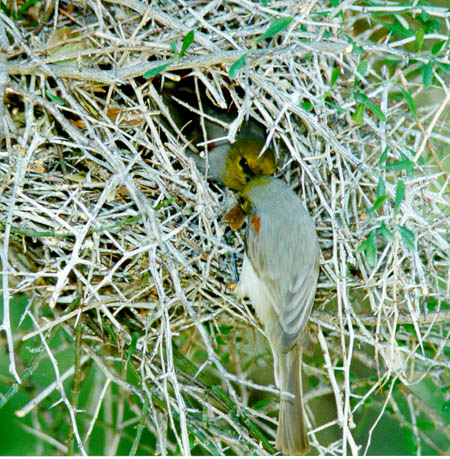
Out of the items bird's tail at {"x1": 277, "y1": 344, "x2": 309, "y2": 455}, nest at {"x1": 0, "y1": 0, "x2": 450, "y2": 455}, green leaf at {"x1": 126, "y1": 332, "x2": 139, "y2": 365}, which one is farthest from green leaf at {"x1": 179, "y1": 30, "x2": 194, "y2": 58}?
bird's tail at {"x1": 277, "y1": 344, "x2": 309, "y2": 455}

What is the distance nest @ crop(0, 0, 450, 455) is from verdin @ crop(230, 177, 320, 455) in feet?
0.20

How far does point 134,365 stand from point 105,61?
103cm

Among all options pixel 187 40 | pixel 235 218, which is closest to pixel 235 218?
pixel 235 218

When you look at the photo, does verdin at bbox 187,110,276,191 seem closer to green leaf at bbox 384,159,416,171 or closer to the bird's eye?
the bird's eye

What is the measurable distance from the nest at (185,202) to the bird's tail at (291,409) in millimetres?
51

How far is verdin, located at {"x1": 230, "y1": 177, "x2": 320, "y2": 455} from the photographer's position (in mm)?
2352

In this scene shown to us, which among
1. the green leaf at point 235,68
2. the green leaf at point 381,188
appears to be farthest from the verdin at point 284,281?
the green leaf at point 235,68

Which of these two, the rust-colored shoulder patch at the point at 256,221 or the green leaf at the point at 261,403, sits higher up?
the rust-colored shoulder patch at the point at 256,221

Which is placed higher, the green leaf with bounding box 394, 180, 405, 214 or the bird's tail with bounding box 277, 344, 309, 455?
the green leaf with bounding box 394, 180, 405, 214

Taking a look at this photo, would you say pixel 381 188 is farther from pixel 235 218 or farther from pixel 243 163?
pixel 243 163

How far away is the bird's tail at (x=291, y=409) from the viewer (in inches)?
90.9

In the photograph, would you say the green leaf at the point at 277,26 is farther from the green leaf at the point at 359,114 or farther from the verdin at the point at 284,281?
the verdin at the point at 284,281

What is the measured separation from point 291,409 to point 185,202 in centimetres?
78

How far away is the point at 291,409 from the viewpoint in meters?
2.37
